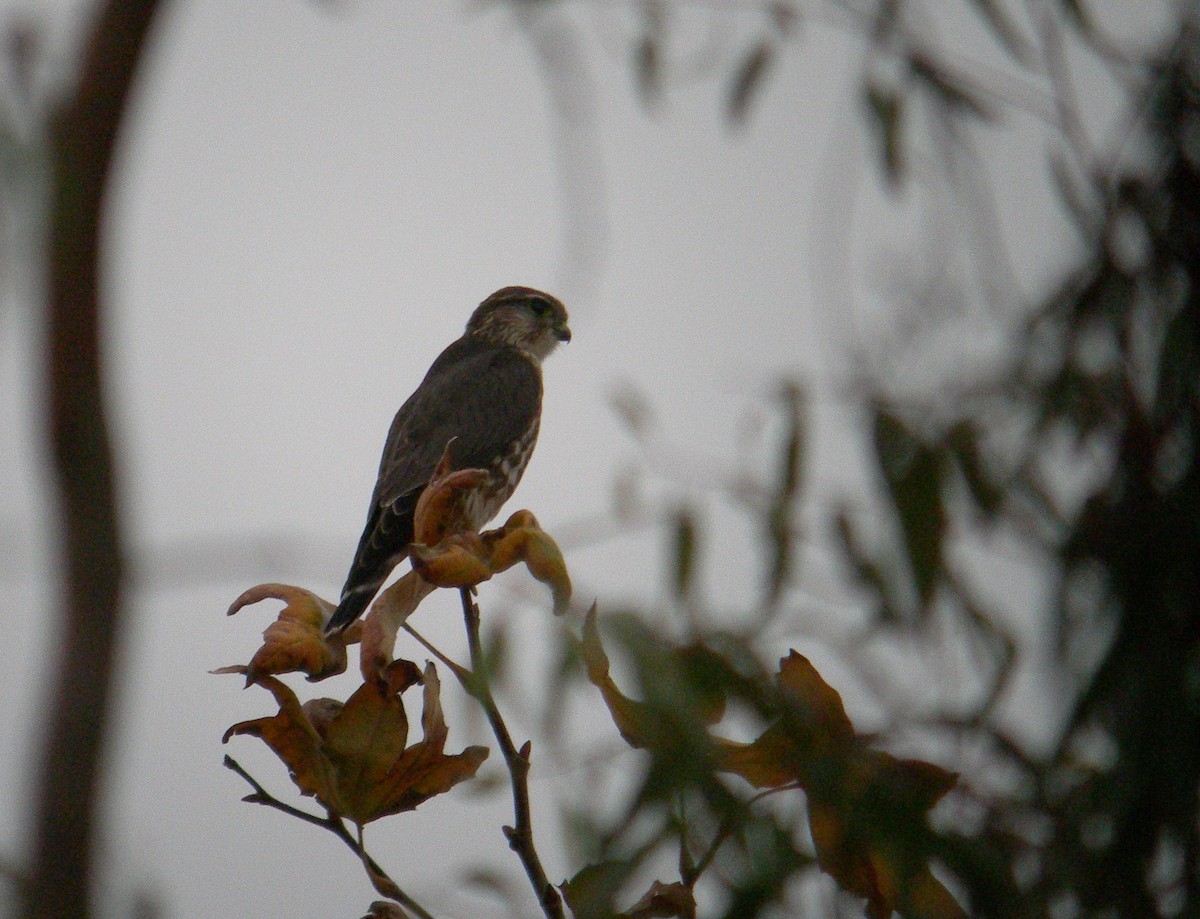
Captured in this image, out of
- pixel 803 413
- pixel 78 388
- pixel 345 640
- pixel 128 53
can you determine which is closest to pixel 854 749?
pixel 345 640

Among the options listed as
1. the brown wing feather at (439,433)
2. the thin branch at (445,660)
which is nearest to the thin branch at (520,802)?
the thin branch at (445,660)

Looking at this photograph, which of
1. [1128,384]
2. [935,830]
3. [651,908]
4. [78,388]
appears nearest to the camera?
[651,908]

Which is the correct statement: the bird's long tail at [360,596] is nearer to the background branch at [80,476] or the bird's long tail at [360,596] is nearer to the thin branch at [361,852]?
the background branch at [80,476]

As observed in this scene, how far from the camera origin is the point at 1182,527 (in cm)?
323

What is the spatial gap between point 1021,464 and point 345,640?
7.45ft

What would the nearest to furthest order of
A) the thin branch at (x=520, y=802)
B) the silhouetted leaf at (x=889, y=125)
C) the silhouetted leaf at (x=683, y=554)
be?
the thin branch at (x=520, y=802) < the silhouetted leaf at (x=683, y=554) < the silhouetted leaf at (x=889, y=125)

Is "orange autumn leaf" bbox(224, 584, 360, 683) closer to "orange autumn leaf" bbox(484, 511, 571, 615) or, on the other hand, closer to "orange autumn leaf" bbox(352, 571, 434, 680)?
"orange autumn leaf" bbox(352, 571, 434, 680)

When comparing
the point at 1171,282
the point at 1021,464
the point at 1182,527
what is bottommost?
the point at 1182,527

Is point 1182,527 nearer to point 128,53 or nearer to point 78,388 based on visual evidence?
point 78,388

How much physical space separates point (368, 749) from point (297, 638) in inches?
5.5

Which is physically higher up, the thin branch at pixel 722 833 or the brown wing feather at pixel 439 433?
the brown wing feather at pixel 439 433

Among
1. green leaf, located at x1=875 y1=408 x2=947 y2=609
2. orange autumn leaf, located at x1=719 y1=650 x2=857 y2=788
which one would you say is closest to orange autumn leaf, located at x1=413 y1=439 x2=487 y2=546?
orange autumn leaf, located at x1=719 y1=650 x2=857 y2=788

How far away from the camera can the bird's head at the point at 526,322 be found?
456 cm

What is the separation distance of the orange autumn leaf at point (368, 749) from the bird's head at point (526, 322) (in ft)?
9.95
